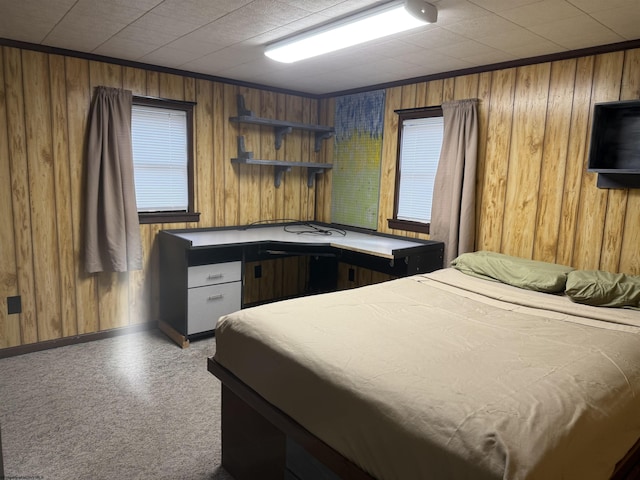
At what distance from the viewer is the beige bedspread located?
1228mm

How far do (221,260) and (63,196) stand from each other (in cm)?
128

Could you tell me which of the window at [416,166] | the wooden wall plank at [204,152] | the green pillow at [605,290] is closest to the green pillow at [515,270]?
the green pillow at [605,290]

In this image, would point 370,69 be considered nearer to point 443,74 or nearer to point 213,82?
point 443,74

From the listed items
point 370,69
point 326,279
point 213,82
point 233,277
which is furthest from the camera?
point 326,279

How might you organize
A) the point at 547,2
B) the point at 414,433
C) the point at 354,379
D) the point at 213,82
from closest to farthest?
the point at 414,433, the point at 354,379, the point at 547,2, the point at 213,82

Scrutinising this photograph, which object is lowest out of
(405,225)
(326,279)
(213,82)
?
(326,279)

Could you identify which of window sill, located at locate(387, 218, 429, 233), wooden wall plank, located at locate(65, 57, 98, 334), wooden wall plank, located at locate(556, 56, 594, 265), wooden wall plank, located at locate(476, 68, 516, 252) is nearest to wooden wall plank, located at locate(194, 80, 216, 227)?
wooden wall plank, located at locate(65, 57, 98, 334)

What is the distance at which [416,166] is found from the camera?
158 inches

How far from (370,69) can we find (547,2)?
5.23 feet

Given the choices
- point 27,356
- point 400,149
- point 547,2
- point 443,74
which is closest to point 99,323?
point 27,356

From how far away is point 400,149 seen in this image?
162 inches

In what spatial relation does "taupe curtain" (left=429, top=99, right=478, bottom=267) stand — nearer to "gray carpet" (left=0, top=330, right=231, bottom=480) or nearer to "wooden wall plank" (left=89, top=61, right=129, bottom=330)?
"gray carpet" (left=0, top=330, right=231, bottom=480)

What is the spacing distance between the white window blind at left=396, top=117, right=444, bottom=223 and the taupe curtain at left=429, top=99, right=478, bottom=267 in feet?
0.72

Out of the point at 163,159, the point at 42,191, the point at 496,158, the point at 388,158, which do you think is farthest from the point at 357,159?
the point at 42,191
